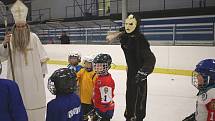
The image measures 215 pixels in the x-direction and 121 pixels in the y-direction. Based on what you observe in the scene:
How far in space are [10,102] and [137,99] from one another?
1.65 m

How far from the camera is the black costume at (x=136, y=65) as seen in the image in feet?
10.0

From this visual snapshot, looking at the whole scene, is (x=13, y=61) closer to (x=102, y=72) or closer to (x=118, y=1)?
(x=102, y=72)

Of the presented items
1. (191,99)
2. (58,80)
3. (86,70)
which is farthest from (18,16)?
(191,99)

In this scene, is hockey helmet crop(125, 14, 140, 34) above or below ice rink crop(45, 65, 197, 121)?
above

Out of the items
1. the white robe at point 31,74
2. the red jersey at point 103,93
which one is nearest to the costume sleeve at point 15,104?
the white robe at point 31,74

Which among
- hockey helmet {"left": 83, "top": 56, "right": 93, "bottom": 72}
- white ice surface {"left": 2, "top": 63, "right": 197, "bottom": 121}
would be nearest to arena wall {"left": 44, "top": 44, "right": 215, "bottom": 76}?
white ice surface {"left": 2, "top": 63, "right": 197, "bottom": 121}

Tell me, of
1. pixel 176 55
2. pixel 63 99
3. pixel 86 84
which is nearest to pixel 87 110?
pixel 86 84

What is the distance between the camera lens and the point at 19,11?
114 inches

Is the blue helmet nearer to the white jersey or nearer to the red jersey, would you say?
the white jersey

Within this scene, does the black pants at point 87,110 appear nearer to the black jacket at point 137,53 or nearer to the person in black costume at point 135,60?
the person in black costume at point 135,60

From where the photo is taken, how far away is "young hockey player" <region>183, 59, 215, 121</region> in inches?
87.4

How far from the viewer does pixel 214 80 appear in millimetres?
2322

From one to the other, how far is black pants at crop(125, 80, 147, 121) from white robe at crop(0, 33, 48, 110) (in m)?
0.91

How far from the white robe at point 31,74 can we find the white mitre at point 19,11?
189mm
